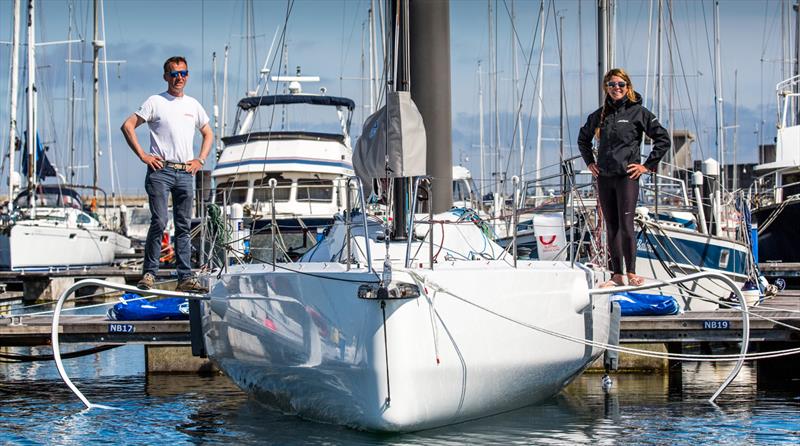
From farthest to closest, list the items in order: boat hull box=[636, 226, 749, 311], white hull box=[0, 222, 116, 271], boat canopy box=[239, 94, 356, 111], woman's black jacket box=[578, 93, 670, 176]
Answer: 1. white hull box=[0, 222, 116, 271]
2. boat canopy box=[239, 94, 356, 111]
3. boat hull box=[636, 226, 749, 311]
4. woman's black jacket box=[578, 93, 670, 176]

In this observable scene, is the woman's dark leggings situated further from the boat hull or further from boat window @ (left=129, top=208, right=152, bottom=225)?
boat window @ (left=129, top=208, right=152, bottom=225)

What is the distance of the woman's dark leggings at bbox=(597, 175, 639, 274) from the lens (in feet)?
28.9

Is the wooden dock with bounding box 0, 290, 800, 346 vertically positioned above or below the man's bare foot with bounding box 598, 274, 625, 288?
below

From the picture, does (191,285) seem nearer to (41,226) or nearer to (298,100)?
(298,100)

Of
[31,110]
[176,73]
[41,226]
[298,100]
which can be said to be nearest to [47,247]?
[41,226]

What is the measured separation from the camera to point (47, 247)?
2572 centimetres

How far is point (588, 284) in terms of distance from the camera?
27.1ft

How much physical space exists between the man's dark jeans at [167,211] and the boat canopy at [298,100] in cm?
1188

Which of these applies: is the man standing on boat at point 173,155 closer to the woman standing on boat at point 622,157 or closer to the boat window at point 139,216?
the woman standing on boat at point 622,157

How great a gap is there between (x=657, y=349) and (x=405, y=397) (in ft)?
16.5

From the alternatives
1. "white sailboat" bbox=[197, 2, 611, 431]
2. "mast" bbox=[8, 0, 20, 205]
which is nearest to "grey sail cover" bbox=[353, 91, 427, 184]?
"white sailboat" bbox=[197, 2, 611, 431]

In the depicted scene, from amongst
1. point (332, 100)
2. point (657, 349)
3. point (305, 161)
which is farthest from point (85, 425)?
point (332, 100)

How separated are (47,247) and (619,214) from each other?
19.5 metres

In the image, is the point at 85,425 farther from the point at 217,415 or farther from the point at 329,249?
the point at 329,249
